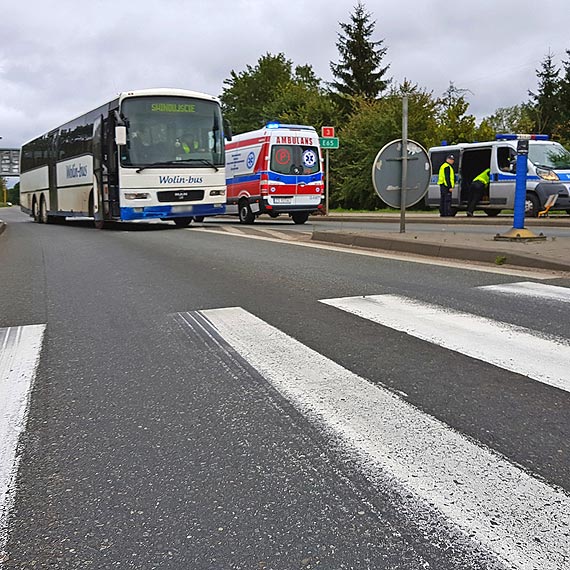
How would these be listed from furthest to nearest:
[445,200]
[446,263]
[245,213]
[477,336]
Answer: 1. [445,200]
2. [245,213]
3. [446,263]
4. [477,336]

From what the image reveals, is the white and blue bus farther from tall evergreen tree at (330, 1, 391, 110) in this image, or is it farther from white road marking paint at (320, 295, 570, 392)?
tall evergreen tree at (330, 1, 391, 110)

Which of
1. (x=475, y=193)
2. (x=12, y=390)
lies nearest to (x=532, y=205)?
(x=475, y=193)

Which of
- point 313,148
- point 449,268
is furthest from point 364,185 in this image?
point 449,268

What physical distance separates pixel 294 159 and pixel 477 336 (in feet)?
54.6

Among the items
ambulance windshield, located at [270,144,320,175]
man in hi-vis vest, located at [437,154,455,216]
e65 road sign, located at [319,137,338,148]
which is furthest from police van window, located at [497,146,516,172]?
ambulance windshield, located at [270,144,320,175]

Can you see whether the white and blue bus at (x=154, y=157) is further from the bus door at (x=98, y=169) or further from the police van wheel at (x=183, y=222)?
the police van wheel at (x=183, y=222)

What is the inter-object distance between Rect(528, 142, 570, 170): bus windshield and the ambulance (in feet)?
21.4

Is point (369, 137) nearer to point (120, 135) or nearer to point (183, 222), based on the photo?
point (183, 222)

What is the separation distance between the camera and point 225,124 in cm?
1783

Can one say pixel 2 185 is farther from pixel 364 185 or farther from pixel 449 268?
pixel 449 268

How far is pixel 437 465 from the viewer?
237cm

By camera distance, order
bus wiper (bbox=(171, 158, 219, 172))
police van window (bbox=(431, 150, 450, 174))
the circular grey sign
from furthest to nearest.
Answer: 1. police van window (bbox=(431, 150, 450, 174))
2. bus wiper (bbox=(171, 158, 219, 172))
3. the circular grey sign

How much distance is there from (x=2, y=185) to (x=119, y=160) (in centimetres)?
13280

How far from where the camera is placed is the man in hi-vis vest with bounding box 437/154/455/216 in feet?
69.4
